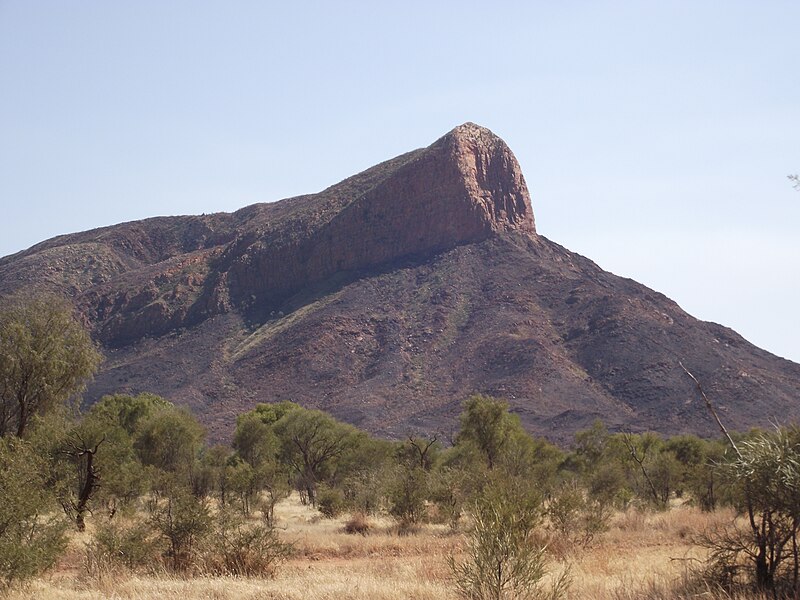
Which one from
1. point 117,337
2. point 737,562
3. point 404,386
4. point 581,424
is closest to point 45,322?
point 737,562

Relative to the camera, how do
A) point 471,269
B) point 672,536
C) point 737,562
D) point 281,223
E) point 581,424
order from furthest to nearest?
point 281,223 → point 471,269 → point 581,424 → point 672,536 → point 737,562

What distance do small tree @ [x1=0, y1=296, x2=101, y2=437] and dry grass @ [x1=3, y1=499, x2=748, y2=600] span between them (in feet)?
26.2

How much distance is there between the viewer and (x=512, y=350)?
9725 cm

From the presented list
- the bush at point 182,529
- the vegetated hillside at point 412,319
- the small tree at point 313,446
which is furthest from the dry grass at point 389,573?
the vegetated hillside at point 412,319

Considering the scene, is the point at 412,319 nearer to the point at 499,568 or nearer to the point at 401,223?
the point at 401,223

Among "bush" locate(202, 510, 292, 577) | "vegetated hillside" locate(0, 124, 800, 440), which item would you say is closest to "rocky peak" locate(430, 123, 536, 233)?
"vegetated hillside" locate(0, 124, 800, 440)

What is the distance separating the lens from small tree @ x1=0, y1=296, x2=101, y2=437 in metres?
24.7

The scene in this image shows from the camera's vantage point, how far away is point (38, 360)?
24625 mm

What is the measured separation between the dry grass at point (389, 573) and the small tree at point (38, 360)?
798 cm

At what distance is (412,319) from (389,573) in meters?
97.9

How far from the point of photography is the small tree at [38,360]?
24.7 metres

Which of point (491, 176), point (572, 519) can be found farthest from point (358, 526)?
point (491, 176)

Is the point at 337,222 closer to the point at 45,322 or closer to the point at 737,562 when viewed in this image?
the point at 45,322

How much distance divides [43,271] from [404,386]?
250ft
